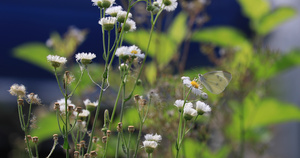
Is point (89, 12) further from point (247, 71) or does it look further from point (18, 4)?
point (247, 71)

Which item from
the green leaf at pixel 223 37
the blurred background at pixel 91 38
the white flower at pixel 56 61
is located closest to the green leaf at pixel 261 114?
the blurred background at pixel 91 38

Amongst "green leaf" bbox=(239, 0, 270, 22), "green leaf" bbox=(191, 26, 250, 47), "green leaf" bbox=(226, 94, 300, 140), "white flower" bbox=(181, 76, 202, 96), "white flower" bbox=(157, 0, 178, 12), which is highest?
"green leaf" bbox=(239, 0, 270, 22)

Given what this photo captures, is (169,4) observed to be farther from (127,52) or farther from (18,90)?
(18,90)

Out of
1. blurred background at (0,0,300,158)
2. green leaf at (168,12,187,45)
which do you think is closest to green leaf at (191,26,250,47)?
blurred background at (0,0,300,158)

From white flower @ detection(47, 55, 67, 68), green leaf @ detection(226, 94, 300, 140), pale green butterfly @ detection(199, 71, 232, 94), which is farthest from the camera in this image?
green leaf @ detection(226, 94, 300, 140)

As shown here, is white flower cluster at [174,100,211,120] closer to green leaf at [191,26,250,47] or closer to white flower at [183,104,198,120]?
white flower at [183,104,198,120]

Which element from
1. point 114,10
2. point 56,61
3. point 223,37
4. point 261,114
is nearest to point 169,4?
point 114,10
